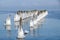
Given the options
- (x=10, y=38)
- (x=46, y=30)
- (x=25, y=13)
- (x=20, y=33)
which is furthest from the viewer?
(x=25, y=13)

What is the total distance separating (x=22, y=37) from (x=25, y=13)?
88.8 feet

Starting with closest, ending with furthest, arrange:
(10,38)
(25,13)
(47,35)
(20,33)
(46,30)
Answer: (20,33), (10,38), (47,35), (46,30), (25,13)

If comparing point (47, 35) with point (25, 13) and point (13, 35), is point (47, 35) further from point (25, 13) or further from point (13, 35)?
point (25, 13)

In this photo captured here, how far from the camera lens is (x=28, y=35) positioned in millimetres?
33562

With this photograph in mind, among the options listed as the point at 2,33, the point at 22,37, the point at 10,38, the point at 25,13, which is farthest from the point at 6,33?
the point at 25,13

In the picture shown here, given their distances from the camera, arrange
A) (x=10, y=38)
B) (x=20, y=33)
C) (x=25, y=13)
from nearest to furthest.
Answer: (x=20, y=33), (x=10, y=38), (x=25, y=13)

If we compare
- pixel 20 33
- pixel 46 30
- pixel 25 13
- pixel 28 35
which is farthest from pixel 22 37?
pixel 25 13

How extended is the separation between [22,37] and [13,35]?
12.5ft

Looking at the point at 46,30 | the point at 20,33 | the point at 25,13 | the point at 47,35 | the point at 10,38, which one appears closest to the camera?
the point at 20,33

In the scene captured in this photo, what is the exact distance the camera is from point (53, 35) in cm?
3506

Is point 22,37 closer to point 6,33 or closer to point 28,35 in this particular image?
point 28,35

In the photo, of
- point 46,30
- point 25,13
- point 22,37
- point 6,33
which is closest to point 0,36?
point 6,33

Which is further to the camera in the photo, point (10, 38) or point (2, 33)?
point (2, 33)

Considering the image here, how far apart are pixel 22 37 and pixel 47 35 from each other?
5322 millimetres
